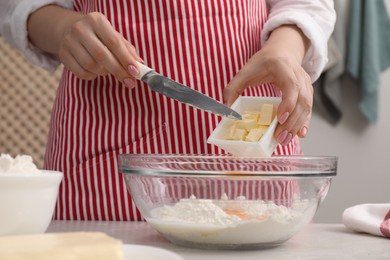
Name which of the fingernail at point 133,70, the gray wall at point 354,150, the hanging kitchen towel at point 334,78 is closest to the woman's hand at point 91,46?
the fingernail at point 133,70

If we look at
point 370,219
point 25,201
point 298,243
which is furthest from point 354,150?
point 25,201

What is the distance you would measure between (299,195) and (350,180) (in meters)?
1.69

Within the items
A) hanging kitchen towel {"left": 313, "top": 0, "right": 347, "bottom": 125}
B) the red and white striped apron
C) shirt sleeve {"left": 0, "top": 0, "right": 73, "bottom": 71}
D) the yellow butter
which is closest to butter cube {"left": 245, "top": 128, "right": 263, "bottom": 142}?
the yellow butter

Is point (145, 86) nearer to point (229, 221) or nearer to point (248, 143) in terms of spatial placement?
point (248, 143)

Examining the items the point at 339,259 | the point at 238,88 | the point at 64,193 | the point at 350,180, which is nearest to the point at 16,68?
the point at 350,180

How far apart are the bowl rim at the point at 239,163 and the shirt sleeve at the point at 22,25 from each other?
1.49 feet

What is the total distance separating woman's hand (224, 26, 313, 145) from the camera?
0.86 m

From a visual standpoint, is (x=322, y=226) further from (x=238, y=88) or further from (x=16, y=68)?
(x=16, y=68)

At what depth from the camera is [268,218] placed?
0.65m

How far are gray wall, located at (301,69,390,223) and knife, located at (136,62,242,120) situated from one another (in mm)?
1567

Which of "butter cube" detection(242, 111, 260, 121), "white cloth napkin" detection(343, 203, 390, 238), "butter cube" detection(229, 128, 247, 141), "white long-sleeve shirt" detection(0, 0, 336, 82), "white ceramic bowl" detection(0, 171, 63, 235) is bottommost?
"white cloth napkin" detection(343, 203, 390, 238)

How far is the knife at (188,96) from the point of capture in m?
0.77

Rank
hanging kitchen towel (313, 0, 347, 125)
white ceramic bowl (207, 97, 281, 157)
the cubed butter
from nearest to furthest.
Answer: the cubed butter < white ceramic bowl (207, 97, 281, 157) < hanging kitchen towel (313, 0, 347, 125)

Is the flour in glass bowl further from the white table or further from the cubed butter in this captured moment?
the cubed butter
